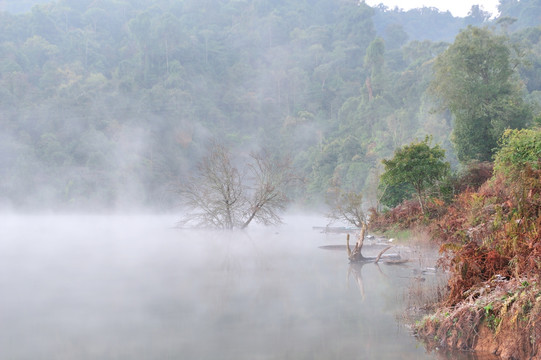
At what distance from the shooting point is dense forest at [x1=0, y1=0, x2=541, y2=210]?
265 ft

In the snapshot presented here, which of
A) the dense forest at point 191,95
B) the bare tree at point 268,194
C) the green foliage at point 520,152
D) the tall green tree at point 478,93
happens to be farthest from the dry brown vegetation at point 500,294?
the dense forest at point 191,95

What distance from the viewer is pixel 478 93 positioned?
33.6 metres

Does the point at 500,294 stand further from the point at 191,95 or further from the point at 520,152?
the point at 191,95

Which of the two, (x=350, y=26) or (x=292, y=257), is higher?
(x=350, y=26)

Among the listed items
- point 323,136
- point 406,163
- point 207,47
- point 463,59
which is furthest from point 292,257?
point 207,47

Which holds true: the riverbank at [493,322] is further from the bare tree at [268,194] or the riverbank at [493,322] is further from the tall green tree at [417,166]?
the bare tree at [268,194]

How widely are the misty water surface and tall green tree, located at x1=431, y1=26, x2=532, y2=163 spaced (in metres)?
15.7

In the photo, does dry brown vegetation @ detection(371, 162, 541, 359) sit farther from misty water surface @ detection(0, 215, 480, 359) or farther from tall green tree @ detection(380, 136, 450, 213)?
tall green tree @ detection(380, 136, 450, 213)

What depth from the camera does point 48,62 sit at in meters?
101

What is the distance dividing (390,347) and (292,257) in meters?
13.4

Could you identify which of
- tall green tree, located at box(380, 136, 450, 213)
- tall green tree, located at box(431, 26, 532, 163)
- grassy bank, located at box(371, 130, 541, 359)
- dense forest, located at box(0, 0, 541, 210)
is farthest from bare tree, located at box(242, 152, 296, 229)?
grassy bank, located at box(371, 130, 541, 359)

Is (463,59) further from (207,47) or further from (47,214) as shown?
(207,47)

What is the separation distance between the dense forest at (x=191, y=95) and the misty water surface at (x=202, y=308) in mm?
28974

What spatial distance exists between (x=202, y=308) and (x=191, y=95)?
9835 centimetres
